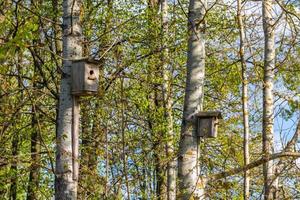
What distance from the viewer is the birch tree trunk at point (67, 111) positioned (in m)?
5.52

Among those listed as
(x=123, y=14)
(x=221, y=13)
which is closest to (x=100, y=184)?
(x=123, y=14)

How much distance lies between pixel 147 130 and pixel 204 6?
15.2 ft

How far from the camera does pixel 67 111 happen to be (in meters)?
5.66

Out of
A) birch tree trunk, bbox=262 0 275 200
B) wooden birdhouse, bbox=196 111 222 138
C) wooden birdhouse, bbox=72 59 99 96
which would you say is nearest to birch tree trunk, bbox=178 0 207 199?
wooden birdhouse, bbox=196 111 222 138

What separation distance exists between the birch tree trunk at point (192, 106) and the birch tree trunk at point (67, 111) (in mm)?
1026

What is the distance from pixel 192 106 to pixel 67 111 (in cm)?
117

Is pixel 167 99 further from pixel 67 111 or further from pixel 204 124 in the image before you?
pixel 204 124

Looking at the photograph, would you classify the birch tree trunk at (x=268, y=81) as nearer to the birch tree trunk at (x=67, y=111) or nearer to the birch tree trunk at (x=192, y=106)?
the birch tree trunk at (x=192, y=106)

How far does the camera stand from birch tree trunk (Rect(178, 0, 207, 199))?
5242 mm

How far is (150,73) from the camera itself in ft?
31.5

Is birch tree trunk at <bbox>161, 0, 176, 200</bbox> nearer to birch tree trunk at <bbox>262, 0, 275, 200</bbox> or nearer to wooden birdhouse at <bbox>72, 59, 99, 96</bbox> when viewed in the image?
birch tree trunk at <bbox>262, 0, 275, 200</bbox>

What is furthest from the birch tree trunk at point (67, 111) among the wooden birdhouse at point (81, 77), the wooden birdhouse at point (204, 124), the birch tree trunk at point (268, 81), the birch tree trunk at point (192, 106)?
the birch tree trunk at point (268, 81)

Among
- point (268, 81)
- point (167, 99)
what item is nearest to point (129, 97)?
point (167, 99)

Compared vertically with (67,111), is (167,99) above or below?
above
